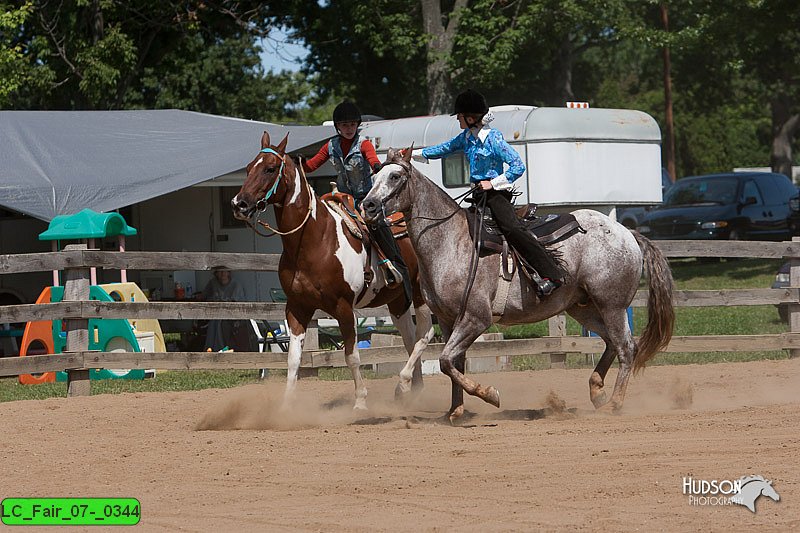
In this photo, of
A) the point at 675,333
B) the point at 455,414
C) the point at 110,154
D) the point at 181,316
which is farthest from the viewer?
the point at 110,154

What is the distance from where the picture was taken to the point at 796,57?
35.4 metres

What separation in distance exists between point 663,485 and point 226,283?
10.7 m

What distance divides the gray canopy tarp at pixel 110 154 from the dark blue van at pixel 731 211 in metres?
11.6

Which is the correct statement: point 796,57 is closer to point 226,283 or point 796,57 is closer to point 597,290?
point 226,283

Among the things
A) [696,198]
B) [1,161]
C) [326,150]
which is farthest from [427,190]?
[696,198]

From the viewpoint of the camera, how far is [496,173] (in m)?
8.85

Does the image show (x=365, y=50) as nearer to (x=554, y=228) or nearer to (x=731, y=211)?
(x=731, y=211)

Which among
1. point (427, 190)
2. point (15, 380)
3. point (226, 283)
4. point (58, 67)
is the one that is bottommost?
point (15, 380)

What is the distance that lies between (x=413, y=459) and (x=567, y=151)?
11.8 meters

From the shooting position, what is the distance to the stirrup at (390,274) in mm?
9727

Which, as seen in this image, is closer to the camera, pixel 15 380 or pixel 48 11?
pixel 15 380

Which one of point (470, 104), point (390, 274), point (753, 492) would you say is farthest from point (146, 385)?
point (753, 492)

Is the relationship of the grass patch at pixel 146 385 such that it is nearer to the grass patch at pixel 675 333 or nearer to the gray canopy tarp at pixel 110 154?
the grass patch at pixel 675 333

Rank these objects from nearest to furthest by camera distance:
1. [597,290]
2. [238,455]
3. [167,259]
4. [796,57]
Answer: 1. [238,455]
2. [597,290]
3. [167,259]
4. [796,57]
